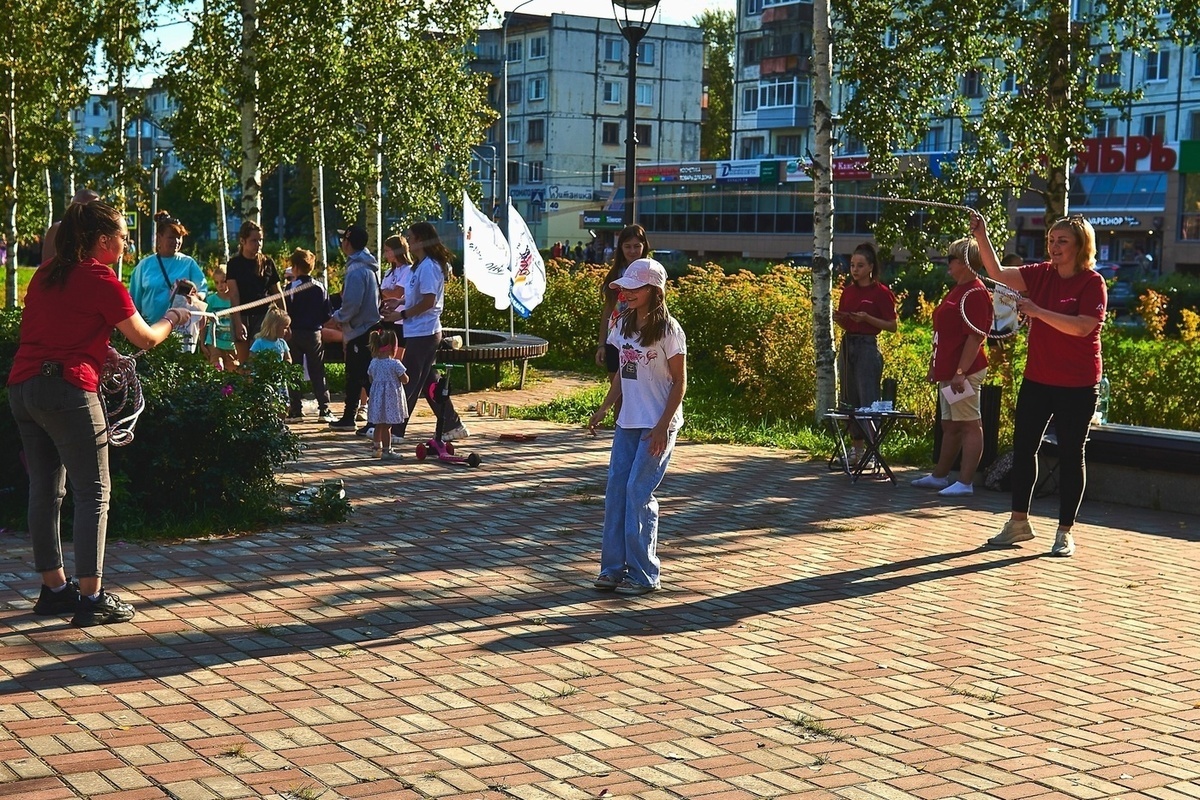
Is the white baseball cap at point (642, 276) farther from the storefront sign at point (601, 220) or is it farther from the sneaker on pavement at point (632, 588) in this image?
the storefront sign at point (601, 220)

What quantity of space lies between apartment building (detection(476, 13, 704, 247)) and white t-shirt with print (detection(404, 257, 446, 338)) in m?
80.6

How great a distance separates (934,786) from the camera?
5.20 meters

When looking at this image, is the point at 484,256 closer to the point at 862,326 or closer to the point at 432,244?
the point at 432,244

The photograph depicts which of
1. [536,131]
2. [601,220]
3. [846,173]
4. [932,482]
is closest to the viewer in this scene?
[932,482]

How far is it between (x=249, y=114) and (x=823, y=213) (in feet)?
35.9

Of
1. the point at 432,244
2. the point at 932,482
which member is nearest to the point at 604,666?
the point at 932,482

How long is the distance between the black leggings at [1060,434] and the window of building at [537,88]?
8706cm

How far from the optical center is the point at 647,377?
782cm

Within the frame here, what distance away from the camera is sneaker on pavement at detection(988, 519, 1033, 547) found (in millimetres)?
9609

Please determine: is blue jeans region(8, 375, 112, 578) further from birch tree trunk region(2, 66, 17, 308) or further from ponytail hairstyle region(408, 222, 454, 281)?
birch tree trunk region(2, 66, 17, 308)

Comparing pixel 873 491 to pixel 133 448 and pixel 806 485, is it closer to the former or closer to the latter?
pixel 806 485

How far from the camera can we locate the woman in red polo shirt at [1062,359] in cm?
919

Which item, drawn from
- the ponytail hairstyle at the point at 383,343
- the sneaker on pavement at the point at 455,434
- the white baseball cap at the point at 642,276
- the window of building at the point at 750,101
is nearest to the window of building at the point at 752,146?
the window of building at the point at 750,101

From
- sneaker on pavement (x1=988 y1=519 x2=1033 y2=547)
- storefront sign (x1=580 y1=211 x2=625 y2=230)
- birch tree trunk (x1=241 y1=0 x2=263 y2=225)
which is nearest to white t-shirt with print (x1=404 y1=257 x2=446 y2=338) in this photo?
sneaker on pavement (x1=988 y1=519 x2=1033 y2=547)
